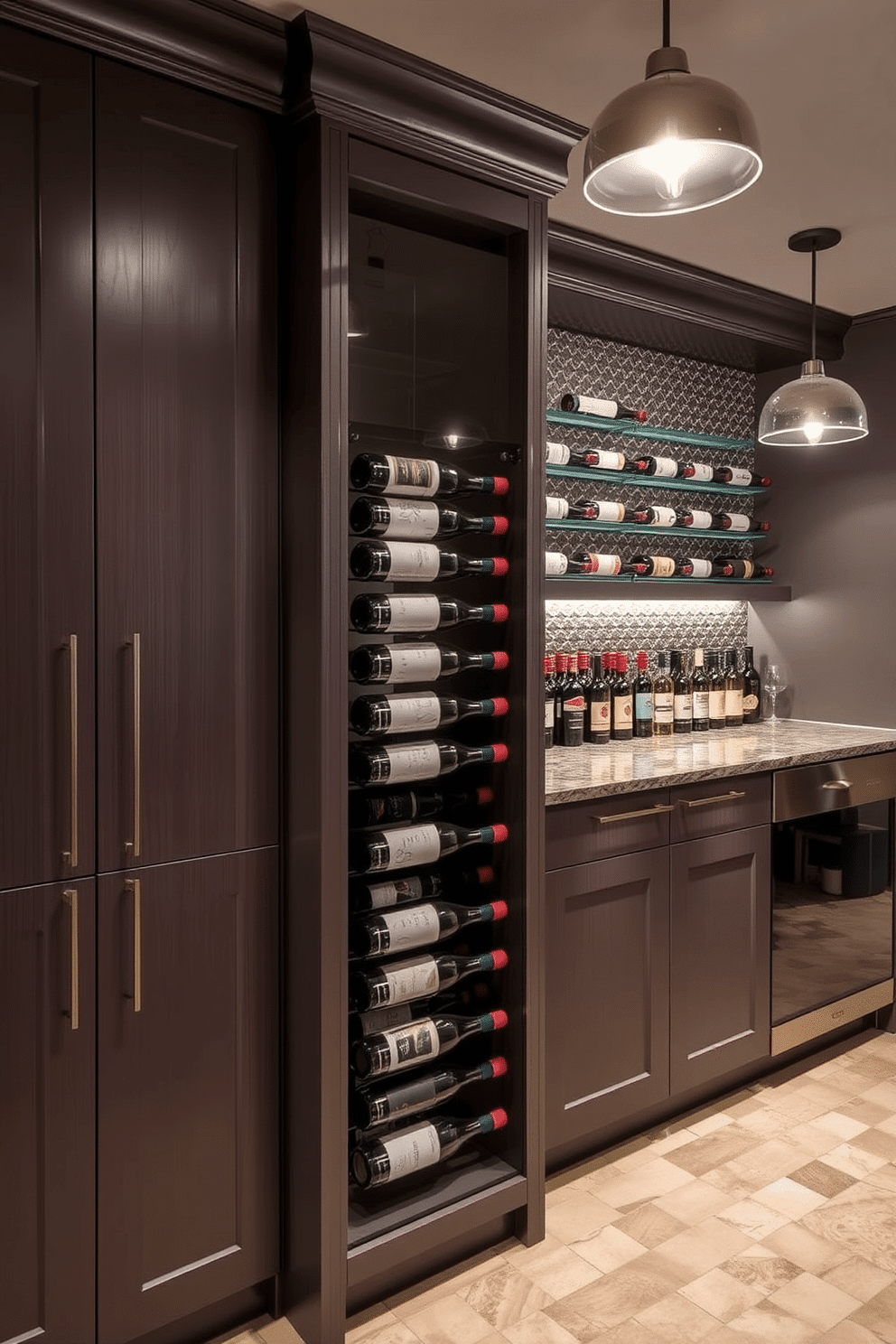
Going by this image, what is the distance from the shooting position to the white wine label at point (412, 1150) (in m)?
2.09

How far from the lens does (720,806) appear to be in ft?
9.36

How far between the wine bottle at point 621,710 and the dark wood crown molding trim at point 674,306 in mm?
1123

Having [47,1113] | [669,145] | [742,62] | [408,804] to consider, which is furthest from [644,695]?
[47,1113]

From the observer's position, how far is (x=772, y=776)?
2998 millimetres

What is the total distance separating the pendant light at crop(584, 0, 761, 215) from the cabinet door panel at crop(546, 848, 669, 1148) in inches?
60.2

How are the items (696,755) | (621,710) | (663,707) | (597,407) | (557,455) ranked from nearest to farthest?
(696,755)
(557,455)
(597,407)
(621,710)
(663,707)

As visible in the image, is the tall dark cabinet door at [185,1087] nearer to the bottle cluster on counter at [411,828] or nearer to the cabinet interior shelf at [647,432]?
the bottle cluster on counter at [411,828]

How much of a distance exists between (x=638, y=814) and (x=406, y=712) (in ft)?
2.69

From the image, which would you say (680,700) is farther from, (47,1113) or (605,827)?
(47,1113)

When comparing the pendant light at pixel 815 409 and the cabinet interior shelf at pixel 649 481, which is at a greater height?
the pendant light at pixel 815 409

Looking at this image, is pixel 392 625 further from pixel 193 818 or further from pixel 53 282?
pixel 53 282

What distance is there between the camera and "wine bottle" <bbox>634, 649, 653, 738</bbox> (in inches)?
137

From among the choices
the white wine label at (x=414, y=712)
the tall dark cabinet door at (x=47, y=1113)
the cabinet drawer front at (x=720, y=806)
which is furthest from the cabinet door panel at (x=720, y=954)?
the tall dark cabinet door at (x=47, y=1113)

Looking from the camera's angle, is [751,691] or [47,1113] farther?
[751,691]
